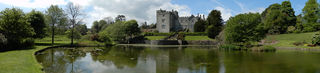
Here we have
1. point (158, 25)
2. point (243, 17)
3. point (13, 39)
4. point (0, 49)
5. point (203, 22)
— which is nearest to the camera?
point (0, 49)

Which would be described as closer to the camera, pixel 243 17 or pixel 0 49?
pixel 0 49

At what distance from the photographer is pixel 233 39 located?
3117 centimetres

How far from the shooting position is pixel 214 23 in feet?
183

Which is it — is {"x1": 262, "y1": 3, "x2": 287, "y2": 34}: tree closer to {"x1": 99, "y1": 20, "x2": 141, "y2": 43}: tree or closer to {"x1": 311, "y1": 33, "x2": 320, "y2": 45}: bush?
{"x1": 311, "y1": 33, "x2": 320, "y2": 45}: bush

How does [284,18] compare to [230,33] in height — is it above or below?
above

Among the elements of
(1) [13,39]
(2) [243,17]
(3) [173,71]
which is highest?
(2) [243,17]

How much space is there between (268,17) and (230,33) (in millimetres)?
29275

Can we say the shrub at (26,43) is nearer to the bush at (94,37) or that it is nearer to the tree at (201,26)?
the bush at (94,37)

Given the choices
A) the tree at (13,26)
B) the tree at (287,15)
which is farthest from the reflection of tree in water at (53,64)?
the tree at (287,15)

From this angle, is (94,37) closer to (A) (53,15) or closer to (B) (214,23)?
(A) (53,15)

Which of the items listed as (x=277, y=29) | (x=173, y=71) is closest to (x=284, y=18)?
(x=277, y=29)

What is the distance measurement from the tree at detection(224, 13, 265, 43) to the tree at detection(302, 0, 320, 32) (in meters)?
24.4

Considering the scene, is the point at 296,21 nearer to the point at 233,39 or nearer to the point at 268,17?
the point at 268,17

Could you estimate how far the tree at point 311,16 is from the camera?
45.3m
